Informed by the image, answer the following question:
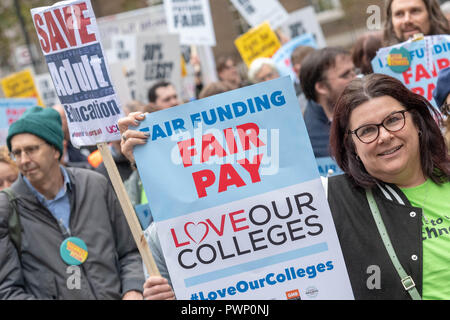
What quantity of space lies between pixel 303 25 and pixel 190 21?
2114mm

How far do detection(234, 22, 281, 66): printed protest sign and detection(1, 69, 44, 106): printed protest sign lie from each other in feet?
10.8

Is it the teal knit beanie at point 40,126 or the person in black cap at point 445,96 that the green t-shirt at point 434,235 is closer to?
the person in black cap at point 445,96

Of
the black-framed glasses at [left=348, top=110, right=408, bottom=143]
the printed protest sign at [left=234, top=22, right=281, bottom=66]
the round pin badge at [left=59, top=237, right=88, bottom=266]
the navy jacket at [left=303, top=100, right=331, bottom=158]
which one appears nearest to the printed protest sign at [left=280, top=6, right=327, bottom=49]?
the printed protest sign at [left=234, top=22, right=281, bottom=66]

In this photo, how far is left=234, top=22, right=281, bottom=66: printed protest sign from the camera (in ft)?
31.7

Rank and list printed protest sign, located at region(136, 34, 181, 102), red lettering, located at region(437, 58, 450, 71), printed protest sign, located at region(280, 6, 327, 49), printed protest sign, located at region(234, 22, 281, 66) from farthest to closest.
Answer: printed protest sign, located at region(280, 6, 327, 49) < printed protest sign, located at region(234, 22, 281, 66) < printed protest sign, located at region(136, 34, 181, 102) < red lettering, located at region(437, 58, 450, 71)

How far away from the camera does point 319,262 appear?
2.87 m

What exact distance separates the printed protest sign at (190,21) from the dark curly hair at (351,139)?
6525 mm

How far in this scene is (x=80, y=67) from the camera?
3.17m

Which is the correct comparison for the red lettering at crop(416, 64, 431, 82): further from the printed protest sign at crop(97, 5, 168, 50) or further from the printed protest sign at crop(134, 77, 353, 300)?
the printed protest sign at crop(97, 5, 168, 50)

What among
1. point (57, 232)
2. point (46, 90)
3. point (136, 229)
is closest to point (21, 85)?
point (46, 90)

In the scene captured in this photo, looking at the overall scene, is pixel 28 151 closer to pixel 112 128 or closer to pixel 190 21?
pixel 112 128

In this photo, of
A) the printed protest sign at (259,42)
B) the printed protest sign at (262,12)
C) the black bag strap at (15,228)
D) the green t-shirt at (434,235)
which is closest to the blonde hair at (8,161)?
the black bag strap at (15,228)
